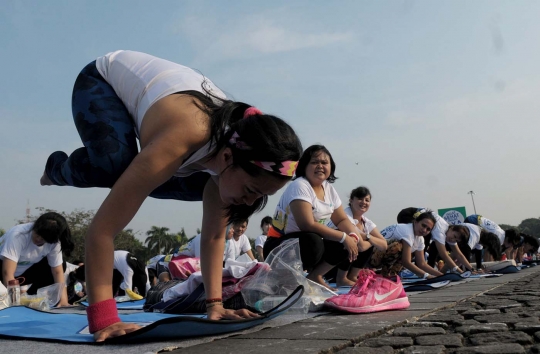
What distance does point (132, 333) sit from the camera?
6.61 feet

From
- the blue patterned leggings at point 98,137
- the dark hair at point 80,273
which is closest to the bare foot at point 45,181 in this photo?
the blue patterned leggings at point 98,137

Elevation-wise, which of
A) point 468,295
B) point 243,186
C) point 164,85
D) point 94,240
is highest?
point 164,85

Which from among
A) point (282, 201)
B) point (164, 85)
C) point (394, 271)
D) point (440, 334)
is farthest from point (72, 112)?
point (394, 271)

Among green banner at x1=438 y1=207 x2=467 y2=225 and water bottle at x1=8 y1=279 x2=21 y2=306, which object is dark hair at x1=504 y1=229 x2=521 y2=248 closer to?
green banner at x1=438 y1=207 x2=467 y2=225

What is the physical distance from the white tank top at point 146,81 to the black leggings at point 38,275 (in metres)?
4.12

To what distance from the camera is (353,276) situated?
7.06 m

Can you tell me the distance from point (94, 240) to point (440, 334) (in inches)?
57.1

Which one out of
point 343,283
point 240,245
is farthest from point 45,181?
point 240,245

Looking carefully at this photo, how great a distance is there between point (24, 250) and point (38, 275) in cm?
45

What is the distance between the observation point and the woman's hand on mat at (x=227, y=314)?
2.66m

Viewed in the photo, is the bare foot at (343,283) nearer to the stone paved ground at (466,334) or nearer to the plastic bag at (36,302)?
the plastic bag at (36,302)

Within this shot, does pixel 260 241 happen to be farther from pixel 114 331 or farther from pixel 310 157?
pixel 114 331

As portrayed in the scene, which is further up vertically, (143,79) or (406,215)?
(143,79)

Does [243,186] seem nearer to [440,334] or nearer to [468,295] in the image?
[440,334]
